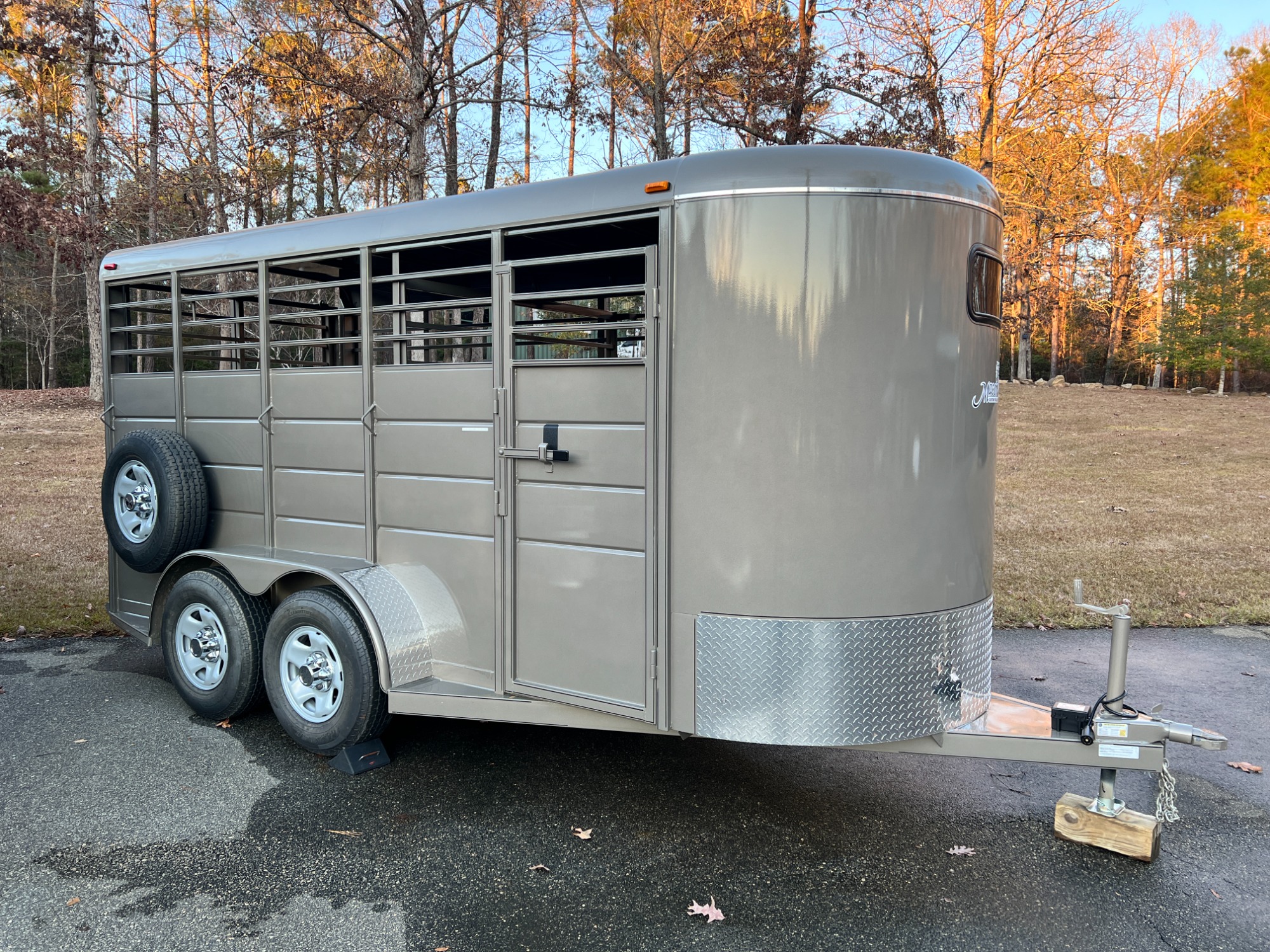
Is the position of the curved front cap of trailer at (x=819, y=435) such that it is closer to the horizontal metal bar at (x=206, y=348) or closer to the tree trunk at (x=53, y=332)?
the horizontal metal bar at (x=206, y=348)

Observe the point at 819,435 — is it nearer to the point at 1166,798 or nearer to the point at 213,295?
the point at 1166,798

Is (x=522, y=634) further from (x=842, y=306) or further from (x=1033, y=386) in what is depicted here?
(x=1033, y=386)

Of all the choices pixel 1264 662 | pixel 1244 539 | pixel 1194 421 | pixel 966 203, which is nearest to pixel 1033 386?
pixel 1194 421

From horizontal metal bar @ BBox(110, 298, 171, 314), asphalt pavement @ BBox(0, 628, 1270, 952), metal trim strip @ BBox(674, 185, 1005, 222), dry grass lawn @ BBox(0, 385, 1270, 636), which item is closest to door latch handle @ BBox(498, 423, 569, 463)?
metal trim strip @ BBox(674, 185, 1005, 222)

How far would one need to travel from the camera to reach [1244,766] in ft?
14.3

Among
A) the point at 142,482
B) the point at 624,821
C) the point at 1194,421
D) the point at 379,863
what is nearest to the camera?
the point at 379,863

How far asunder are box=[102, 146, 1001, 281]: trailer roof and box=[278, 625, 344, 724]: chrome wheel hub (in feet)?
6.27

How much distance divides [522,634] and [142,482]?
2.70 metres

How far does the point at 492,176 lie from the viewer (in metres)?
15.2

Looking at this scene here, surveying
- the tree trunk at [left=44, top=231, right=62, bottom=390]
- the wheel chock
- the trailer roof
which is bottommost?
the wheel chock

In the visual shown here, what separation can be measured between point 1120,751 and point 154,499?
4845mm

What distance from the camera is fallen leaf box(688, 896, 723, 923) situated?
307 cm

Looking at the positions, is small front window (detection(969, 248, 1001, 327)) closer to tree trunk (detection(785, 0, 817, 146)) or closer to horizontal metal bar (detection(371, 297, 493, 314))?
horizontal metal bar (detection(371, 297, 493, 314))

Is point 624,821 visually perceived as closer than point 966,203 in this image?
No
